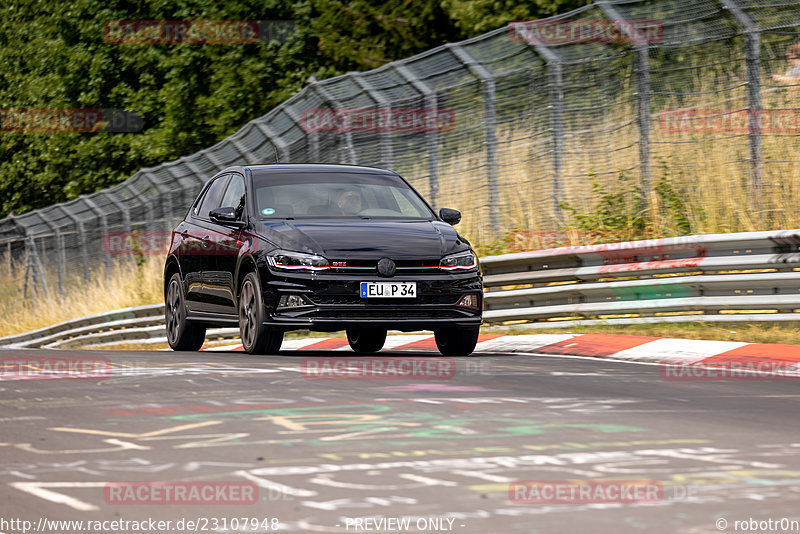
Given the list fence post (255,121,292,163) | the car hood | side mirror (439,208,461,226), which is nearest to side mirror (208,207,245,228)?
the car hood

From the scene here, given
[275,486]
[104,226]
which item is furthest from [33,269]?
[275,486]

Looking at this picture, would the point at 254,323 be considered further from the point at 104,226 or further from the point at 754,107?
the point at 104,226

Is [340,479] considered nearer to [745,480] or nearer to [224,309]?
[745,480]

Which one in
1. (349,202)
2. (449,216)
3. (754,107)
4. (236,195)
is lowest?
(449,216)

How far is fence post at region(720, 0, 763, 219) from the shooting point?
14.3 meters

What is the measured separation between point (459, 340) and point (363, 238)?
1.38 meters

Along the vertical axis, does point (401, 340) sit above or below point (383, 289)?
below

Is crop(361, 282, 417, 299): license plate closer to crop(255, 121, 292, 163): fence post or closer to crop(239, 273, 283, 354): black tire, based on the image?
crop(239, 273, 283, 354): black tire

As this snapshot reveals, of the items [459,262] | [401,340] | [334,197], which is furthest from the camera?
[401,340]

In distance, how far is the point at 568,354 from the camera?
12.2 m

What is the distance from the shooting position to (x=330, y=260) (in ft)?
37.1

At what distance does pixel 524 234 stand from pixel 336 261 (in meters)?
6.17

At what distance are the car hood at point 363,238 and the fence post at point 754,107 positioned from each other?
4034mm

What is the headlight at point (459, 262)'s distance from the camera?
1158cm
